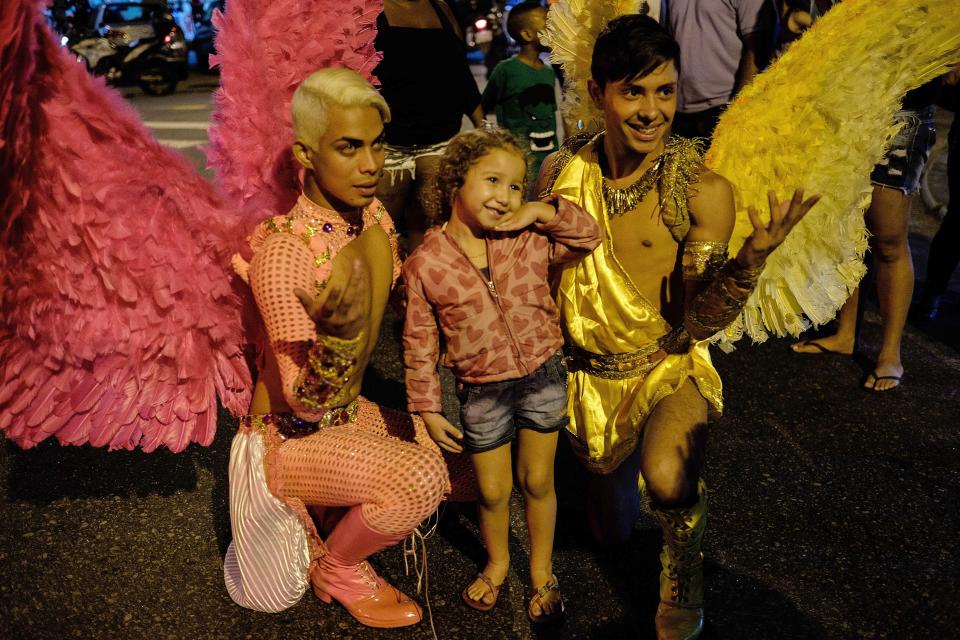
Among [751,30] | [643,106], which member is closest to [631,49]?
[643,106]

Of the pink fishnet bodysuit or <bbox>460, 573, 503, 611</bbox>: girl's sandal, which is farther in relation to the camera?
<bbox>460, 573, 503, 611</bbox>: girl's sandal

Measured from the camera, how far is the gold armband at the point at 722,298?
6.56 ft

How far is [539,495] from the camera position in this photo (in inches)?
87.1

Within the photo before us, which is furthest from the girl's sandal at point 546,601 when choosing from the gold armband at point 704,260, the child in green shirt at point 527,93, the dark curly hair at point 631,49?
the child in green shirt at point 527,93

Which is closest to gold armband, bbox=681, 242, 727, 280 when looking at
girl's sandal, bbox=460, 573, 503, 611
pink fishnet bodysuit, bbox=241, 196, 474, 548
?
pink fishnet bodysuit, bbox=241, 196, 474, 548

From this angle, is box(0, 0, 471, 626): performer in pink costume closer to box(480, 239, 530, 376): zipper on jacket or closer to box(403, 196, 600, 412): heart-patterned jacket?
box(403, 196, 600, 412): heart-patterned jacket

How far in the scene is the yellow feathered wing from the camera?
220 centimetres

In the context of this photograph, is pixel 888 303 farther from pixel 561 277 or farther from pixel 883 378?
pixel 561 277

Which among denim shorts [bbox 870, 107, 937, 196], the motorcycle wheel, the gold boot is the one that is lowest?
the motorcycle wheel

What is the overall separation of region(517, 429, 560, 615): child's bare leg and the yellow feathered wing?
892mm

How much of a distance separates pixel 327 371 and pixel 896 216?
9.29 feet

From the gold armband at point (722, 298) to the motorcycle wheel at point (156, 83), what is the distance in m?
15.2

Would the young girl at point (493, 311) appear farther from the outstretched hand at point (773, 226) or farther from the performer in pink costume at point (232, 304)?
the outstretched hand at point (773, 226)

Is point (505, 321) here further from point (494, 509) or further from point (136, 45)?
point (136, 45)
